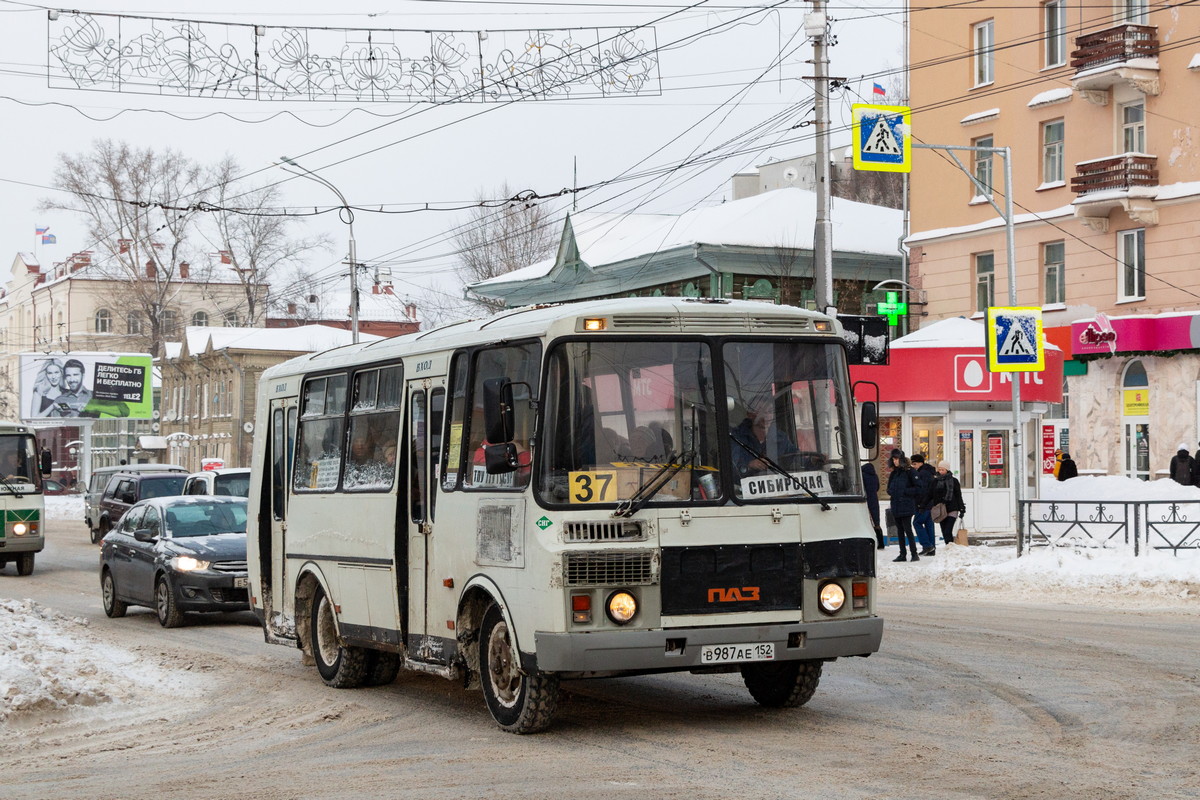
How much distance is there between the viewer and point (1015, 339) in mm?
24469

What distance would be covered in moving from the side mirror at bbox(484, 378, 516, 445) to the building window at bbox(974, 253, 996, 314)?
3488cm

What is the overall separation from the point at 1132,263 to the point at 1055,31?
255 inches

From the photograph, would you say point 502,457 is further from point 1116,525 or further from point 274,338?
point 274,338

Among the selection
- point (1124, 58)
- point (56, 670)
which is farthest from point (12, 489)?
point (1124, 58)

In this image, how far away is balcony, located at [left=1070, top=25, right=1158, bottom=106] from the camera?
122 feet

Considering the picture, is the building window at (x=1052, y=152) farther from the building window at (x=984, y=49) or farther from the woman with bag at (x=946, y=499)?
the woman with bag at (x=946, y=499)

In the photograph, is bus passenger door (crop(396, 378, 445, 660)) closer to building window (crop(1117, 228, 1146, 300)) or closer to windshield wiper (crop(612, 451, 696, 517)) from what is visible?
windshield wiper (crop(612, 451, 696, 517))

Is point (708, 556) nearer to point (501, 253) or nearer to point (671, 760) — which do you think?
point (671, 760)

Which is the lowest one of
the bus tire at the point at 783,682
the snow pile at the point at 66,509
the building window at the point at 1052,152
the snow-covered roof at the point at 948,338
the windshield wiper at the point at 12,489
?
the snow pile at the point at 66,509

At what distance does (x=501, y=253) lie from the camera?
237ft

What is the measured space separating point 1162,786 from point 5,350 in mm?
120858

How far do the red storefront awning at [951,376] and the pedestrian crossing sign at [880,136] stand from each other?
680 centimetres

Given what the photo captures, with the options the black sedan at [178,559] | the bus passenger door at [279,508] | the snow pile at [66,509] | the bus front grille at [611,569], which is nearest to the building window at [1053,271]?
the black sedan at [178,559]

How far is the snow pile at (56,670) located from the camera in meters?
11.3
